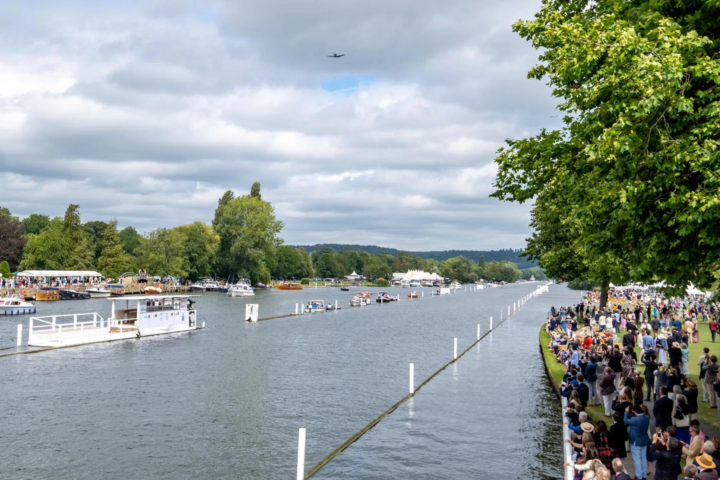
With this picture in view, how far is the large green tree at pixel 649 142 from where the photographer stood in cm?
1242

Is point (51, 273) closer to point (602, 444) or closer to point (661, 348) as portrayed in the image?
point (661, 348)

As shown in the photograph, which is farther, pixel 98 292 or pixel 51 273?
pixel 98 292

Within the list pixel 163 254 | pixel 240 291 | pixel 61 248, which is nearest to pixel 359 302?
pixel 240 291

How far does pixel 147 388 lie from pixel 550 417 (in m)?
21.3

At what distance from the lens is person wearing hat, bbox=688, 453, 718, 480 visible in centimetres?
1055

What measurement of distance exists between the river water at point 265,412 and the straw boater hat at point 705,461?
8.11m

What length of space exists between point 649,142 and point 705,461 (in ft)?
23.4

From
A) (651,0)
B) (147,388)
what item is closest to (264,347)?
(147,388)

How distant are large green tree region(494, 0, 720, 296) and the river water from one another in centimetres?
827

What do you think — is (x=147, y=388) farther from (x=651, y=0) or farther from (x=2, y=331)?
(x=2, y=331)

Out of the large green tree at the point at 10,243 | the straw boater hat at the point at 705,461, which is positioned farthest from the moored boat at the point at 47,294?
the straw boater hat at the point at 705,461

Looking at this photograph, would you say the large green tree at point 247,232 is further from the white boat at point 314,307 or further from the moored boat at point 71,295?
the white boat at point 314,307

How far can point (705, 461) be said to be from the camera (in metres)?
10.7

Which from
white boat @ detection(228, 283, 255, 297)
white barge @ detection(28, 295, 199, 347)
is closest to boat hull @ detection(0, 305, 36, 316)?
white barge @ detection(28, 295, 199, 347)
